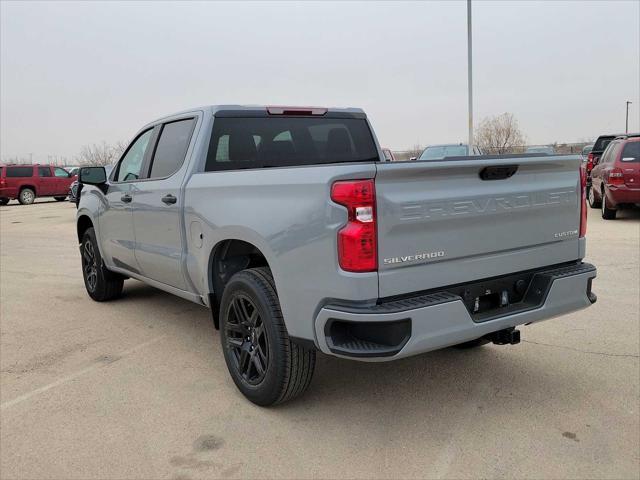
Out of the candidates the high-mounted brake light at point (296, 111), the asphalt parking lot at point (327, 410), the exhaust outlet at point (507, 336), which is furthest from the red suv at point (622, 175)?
the exhaust outlet at point (507, 336)

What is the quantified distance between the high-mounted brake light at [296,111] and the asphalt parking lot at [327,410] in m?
2.00

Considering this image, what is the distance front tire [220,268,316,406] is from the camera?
3160mm

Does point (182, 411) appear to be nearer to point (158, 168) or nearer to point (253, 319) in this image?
point (253, 319)

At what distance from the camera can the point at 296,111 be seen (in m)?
4.74

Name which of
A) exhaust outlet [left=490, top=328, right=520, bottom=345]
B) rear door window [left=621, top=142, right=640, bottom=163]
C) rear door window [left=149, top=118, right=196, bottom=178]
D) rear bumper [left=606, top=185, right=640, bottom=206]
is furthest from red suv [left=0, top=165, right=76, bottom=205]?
exhaust outlet [left=490, top=328, right=520, bottom=345]

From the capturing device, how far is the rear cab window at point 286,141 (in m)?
4.28

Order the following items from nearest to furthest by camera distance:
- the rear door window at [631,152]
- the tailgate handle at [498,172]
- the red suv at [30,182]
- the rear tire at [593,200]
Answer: the tailgate handle at [498,172], the rear door window at [631,152], the rear tire at [593,200], the red suv at [30,182]

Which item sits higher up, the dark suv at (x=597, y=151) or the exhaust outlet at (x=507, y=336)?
the dark suv at (x=597, y=151)

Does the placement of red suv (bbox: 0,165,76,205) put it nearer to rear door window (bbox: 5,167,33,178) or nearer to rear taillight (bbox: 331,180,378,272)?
rear door window (bbox: 5,167,33,178)

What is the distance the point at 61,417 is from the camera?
3.39m

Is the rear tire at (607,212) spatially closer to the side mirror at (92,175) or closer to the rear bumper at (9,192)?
the side mirror at (92,175)

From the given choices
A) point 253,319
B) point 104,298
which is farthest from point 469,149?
point 253,319

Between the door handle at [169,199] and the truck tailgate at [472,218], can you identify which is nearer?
the truck tailgate at [472,218]

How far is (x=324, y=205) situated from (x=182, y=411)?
1.65 meters
